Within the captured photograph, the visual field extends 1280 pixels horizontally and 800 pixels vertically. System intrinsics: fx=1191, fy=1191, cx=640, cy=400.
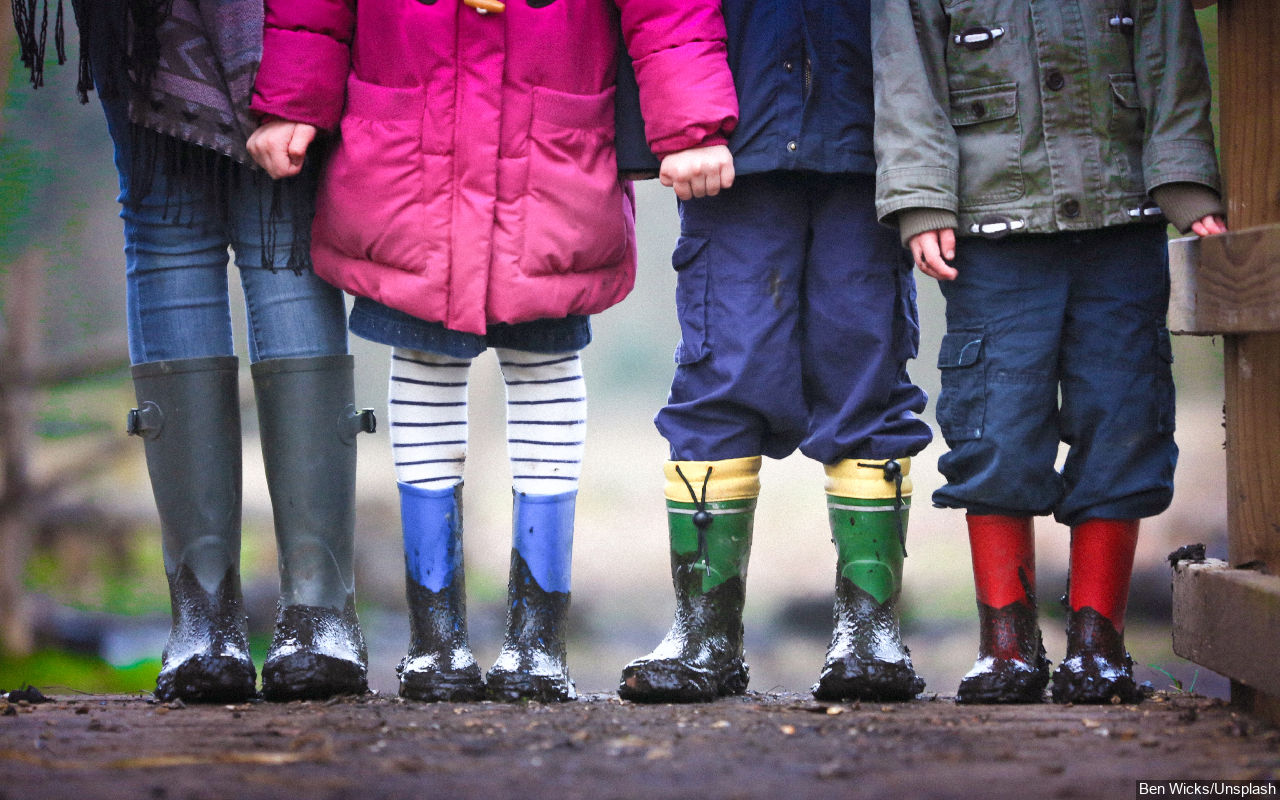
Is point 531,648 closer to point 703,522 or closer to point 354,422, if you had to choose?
point 703,522

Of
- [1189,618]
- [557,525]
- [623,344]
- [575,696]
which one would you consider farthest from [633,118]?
[623,344]

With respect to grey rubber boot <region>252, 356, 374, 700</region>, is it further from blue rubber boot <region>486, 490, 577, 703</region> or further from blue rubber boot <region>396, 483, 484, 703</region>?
blue rubber boot <region>486, 490, 577, 703</region>

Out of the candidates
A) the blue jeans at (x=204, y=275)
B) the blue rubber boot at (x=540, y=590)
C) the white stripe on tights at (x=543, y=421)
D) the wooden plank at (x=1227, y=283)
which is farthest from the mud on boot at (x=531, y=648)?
the wooden plank at (x=1227, y=283)

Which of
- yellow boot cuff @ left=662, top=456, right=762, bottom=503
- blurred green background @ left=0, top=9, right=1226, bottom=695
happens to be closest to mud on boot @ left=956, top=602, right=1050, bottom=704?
yellow boot cuff @ left=662, top=456, right=762, bottom=503

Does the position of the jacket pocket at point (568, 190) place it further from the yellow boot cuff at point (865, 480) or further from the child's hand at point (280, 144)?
the yellow boot cuff at point (865, 480)

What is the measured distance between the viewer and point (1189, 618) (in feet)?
4.79

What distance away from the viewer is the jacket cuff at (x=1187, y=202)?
4.85 feet

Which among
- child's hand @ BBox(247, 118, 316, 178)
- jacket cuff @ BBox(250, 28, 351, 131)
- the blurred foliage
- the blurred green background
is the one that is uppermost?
jacket cuff @ BBox(250, 28, 351, 131)

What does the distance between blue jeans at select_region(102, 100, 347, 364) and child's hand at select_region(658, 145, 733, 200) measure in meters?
0.51

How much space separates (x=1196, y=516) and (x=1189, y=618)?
3144mm

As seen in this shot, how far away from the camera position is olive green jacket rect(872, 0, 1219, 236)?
1.52 meters

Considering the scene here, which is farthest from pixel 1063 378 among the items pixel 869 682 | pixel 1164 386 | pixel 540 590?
pixel 540 590

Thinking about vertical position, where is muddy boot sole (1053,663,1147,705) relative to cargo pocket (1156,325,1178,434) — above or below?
below

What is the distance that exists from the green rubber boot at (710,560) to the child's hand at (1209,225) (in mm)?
636
